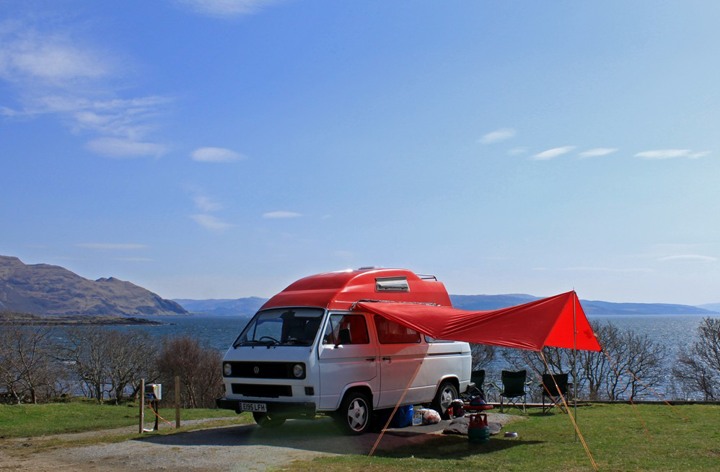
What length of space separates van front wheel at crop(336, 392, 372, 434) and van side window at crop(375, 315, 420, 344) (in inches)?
47.0

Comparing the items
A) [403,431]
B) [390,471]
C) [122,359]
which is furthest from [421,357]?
[122,359]

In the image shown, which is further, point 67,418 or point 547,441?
point 67,418

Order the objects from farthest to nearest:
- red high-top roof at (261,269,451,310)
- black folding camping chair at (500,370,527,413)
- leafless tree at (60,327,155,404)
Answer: leafless tree at (60,327,155,404) < black folding camping chair at (500,370,527,413) < red high-top roof at (261,269,451,310)

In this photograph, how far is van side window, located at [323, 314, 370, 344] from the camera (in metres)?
12.7

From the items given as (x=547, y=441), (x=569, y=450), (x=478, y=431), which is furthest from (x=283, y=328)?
(x=569, y=450)

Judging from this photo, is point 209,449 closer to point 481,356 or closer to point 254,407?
point 254,407

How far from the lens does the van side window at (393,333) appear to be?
540 inches

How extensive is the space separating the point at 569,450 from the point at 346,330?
4.29 m

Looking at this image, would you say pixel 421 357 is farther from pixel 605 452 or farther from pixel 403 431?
pixel 605 452

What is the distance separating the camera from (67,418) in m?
17.1

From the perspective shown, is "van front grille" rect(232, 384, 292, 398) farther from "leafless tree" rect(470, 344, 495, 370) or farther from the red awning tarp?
"leafless tree" rect(470, 344, 495, 370)

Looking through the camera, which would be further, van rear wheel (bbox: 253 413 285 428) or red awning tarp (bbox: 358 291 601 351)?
van rear wheel (bbox: 253 413 285 428)

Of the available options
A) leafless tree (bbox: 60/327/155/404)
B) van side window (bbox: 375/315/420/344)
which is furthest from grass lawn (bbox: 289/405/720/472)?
leafless tree (bbox: 60/327/155/404)

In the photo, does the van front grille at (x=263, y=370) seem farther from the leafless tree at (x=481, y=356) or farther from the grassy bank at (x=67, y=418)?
the leafless tree at (x=481, y=356)
